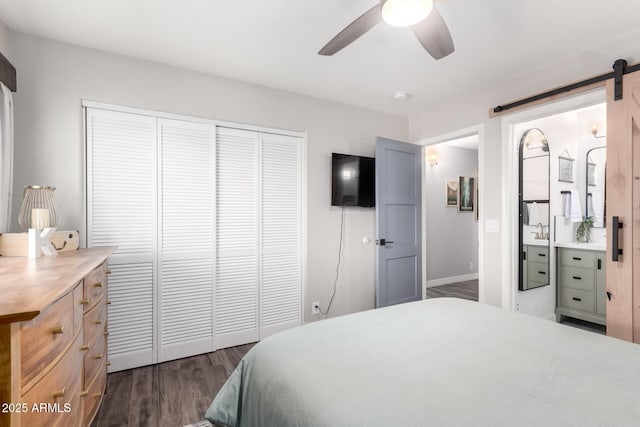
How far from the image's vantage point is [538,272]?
3.45m

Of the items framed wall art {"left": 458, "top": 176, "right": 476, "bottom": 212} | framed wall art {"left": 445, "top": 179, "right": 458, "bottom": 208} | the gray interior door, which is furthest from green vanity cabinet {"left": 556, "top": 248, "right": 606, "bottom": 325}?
framed wall art {"left": 458, "top": 176, "right": 476, "bottom": 212}

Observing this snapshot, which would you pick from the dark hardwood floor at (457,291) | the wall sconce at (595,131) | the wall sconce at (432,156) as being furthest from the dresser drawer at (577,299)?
the wall sconce at (432,156)

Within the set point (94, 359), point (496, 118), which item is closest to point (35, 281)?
point (94, 359)

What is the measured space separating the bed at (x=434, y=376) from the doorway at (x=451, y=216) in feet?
12.6

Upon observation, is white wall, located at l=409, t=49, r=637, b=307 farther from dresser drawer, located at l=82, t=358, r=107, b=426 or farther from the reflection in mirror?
dresser drawer, located at l=82, t=358, r=107, b=426

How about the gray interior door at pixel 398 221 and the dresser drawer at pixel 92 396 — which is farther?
the gray interior door at pixel 398 221

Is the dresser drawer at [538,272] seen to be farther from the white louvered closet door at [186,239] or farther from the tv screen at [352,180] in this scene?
the white louvered closet door at [186,239]

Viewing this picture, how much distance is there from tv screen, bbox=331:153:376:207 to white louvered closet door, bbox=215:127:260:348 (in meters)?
0.87

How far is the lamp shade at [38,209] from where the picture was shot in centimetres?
186

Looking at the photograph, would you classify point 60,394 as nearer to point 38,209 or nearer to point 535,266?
point 38,209

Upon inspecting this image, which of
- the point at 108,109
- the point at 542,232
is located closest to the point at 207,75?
the point at 108,109

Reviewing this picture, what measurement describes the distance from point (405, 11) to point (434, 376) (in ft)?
5.25

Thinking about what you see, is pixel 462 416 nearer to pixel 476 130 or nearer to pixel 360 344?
pixel 360 344

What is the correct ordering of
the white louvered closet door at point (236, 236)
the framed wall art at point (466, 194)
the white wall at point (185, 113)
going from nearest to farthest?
the white wall at point (185, 113) → the white louvered closet door at point (236, 236) → the framed wall art at point (466, 194)
